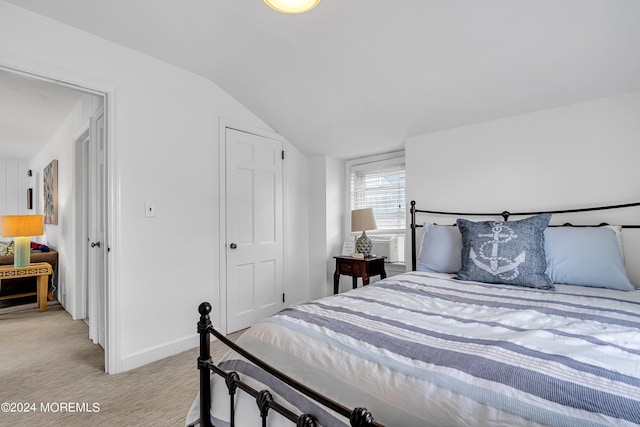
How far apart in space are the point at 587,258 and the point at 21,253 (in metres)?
5.66

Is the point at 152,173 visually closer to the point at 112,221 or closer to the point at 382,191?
the point at 112,221

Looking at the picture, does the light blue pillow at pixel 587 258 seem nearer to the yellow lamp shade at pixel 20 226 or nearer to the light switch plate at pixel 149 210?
the light switch plate at pixel 149 210

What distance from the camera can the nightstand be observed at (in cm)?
318

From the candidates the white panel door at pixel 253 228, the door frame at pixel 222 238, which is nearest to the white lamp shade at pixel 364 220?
the white panel door at pixel 253 228

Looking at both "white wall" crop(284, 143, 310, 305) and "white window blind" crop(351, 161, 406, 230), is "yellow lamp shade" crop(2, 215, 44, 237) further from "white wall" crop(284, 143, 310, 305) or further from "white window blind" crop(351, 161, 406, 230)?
"white window blind" crop(351, 161, 406, 230)

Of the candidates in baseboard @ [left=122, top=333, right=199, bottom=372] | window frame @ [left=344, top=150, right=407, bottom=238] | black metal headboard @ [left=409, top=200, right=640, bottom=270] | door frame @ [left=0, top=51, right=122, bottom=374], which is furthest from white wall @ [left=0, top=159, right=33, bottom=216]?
black metal headboard @ [left=409, top=200, right=640, bottom=270]

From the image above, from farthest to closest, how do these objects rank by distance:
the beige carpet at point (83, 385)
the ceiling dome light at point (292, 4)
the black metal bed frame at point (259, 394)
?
the beige carpet at point (83, 385), the ceiling dome light at point (292, 4), the black metal bed frame at point (259, 394)

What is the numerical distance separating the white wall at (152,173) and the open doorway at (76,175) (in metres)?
0.12

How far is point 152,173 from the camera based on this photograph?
2.56 meters

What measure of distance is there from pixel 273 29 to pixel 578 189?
2481mm

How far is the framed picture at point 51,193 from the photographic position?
4.36 metres

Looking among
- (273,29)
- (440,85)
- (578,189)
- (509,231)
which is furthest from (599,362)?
(273,29)

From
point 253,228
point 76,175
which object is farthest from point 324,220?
point 76,175

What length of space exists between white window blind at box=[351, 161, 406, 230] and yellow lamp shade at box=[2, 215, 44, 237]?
4.16 metres
